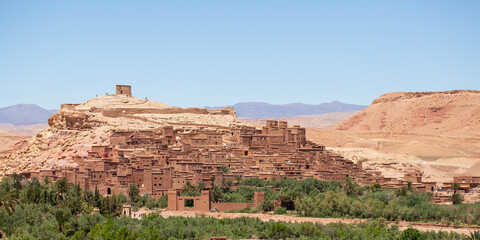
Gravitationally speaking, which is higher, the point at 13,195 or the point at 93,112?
the point at 93,112

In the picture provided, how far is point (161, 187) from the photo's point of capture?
5153 cm

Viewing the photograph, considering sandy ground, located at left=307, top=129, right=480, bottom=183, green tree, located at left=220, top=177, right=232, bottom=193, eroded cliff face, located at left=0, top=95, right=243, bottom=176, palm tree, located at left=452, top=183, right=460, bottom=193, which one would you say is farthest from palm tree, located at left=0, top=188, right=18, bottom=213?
sandy ground, located at left=307, top=129, right=480, bottom=183

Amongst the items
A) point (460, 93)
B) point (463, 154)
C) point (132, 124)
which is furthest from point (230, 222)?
point (460, 93)

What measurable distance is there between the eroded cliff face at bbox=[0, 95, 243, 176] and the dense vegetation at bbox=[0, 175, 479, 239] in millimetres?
5464

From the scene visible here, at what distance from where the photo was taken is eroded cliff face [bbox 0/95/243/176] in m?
58.8

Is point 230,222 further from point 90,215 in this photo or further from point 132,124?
point 132,124

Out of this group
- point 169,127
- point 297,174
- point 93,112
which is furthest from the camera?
point 93,112

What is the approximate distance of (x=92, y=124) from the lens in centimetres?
6419

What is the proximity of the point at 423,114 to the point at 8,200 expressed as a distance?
84.9m

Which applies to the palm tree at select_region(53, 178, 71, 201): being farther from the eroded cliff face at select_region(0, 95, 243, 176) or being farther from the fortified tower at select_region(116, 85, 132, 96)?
the fortified tower at select_region(116, 85, 132, 96)

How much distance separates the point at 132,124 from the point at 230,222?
2228 centimetres

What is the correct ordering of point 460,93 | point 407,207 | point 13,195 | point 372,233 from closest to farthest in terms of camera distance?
point 372,233, point 13,195, point 407,207, point 460,93

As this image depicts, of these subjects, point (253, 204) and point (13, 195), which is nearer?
point (13, 195)

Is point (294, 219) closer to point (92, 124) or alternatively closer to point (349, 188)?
point (349, 188)
